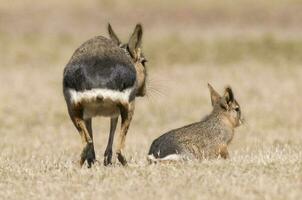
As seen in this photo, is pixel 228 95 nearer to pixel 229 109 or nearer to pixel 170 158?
pixel 229 109

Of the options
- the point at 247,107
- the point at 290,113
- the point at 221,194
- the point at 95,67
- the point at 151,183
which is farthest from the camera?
A: the point at 247,107

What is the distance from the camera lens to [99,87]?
9.26 meters

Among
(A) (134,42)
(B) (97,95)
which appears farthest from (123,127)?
(A) (134,42)

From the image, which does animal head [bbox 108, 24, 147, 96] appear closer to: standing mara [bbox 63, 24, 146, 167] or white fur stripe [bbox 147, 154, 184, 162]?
standing mara [bbox 63, 24, 146, 167]

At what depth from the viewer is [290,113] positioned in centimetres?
1786

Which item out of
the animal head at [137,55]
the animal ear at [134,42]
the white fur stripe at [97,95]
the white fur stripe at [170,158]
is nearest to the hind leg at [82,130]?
the white fur stripe at [97,95]

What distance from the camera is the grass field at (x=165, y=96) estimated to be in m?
8.44

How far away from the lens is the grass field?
8438 millimetres

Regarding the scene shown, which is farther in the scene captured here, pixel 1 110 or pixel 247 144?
pixel 1 110

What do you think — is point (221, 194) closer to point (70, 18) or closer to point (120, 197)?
point (120, 197)

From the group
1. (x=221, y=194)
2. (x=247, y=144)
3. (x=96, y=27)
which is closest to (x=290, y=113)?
(x=247, y=144)

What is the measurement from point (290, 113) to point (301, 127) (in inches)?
51.9

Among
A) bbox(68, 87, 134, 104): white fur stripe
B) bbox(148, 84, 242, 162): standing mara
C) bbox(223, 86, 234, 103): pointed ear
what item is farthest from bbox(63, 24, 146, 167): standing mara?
bbox(223, 86, 234, 103): pointed ear

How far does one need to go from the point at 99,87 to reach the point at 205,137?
6.15 ft
